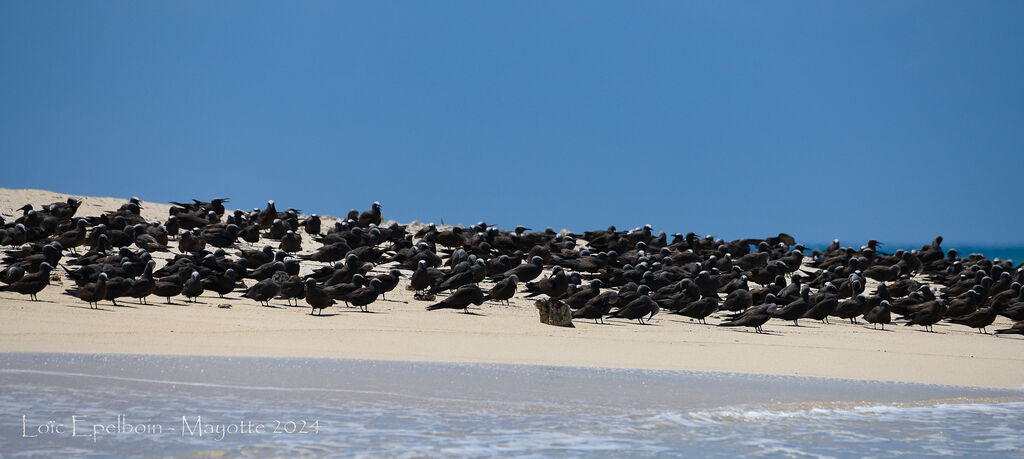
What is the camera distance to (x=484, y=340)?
1525 centimetres

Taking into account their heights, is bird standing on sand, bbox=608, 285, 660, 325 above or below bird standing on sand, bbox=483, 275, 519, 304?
below

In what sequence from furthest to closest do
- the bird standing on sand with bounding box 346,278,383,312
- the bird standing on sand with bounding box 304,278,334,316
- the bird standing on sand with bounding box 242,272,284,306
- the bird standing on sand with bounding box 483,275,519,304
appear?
the bird standing on sand with bounding box 483,275,519,304, the bird standing on sand with bounding box 242,272,284,306, the bird standing on sand with bounding box 346,278,383,312, the bird standing on sand with bounding box 304,278,334,316

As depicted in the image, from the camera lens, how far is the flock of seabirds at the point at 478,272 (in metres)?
18.5

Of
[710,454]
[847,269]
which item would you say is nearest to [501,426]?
[710,454]

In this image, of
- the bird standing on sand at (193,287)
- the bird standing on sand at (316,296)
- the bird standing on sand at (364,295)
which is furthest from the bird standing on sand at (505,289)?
the bird standing on sand at (193,287)

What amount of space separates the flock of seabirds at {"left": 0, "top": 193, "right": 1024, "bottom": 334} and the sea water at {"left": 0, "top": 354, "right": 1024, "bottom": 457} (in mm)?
5908

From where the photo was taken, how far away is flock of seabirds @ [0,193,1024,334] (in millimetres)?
18484

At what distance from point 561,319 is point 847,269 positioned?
572 inches

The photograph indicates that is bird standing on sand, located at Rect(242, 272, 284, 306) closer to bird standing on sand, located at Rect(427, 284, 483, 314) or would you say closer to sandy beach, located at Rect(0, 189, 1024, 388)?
sandy beach, located at Rect(0, 189, 1024, 388)

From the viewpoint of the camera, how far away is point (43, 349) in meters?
12.8

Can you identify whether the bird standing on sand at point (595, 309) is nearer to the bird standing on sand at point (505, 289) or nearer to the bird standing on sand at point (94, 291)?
the bird standing on sand at point (505, 289)

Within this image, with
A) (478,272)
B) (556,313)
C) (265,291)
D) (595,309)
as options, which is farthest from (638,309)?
(265,291)

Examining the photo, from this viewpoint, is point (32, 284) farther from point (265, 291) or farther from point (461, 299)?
point (461, 299)

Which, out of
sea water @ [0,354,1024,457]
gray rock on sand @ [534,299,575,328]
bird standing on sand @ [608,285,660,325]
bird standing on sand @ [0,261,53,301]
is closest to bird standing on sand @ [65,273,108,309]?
bird standing on sand @ [0,261,53,301]
